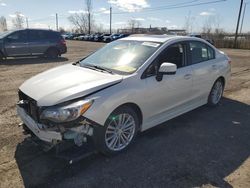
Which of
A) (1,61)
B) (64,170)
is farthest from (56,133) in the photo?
(1,61)

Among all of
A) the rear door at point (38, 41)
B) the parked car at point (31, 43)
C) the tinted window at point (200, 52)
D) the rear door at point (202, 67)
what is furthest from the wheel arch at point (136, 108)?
the rear door at point (38, 41)

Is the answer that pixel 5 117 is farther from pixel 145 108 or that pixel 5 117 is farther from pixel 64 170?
pixel 145 108

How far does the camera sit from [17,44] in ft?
44.6

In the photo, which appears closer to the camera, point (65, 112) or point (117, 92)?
point (65, 112)

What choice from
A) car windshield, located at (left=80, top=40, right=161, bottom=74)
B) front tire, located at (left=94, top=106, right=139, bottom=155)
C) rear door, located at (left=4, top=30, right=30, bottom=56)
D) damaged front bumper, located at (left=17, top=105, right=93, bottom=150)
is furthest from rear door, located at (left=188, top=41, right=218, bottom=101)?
rear door, located at (left=4, top=30, right=30, bottom=56)

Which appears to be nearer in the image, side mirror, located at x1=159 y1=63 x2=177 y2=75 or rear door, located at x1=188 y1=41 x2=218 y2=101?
side mirror, located at x1=159 y1=63 x2=177 y2=75

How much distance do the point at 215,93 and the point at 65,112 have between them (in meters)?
4.09

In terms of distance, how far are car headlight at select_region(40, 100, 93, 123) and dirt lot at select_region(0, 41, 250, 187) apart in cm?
73

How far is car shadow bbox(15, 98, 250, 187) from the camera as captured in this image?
3201 mm

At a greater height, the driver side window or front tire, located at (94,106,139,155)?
the driver side window

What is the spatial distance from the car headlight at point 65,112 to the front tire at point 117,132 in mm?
377

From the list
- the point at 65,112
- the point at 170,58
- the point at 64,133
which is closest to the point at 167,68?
the point at 170,58

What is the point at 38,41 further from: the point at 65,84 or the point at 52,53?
the point at 65,84

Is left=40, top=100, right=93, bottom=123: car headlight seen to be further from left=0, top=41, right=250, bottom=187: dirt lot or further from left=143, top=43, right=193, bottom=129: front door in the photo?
left=143, top=43, right=193, bottom=129: front door
